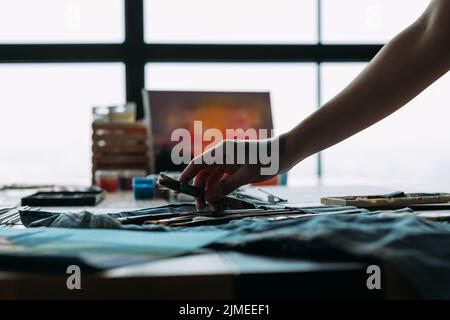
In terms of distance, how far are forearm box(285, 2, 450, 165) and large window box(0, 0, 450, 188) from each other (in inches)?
61.6

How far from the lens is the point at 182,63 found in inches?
103

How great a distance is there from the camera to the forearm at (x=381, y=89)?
898mm

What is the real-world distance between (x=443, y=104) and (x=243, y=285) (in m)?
2.80

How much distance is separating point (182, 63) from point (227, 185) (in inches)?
67.7

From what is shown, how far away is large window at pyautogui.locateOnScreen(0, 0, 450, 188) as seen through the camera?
2523 millimetres

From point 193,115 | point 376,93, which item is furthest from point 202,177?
point 193,115

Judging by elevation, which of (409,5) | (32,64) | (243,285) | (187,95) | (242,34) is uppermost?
(409,5)

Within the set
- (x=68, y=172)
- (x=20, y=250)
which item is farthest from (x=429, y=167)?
(x=20, y=250)

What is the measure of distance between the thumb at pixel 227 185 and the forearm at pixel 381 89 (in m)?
0.11

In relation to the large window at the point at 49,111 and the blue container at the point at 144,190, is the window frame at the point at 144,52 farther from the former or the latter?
the blue container at the point at 144,190

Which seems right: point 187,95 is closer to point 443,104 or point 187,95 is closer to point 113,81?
point 113,81

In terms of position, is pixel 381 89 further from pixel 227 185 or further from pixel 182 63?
pixel 182 63

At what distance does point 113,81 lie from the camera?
8.50 feet

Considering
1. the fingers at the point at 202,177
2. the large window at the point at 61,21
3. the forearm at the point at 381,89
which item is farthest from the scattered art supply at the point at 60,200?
the large window at the point at 61,21
